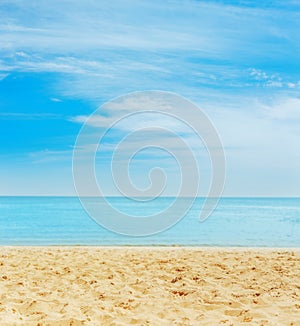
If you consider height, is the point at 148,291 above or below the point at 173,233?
above

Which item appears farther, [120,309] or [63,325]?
[120,309]

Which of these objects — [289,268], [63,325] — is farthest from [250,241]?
[63,325]

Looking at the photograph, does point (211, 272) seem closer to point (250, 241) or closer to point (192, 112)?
point (192, 112)

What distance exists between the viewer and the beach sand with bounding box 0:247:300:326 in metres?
5.88

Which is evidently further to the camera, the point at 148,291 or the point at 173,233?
the point at 173,233

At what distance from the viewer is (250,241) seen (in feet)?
75.0

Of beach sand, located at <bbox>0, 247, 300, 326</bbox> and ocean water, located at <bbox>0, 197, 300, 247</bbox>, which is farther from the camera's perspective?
ocean water, located at <bbox>0, 197, 300, 247</bbox>

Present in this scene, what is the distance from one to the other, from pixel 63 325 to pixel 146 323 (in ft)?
3.49

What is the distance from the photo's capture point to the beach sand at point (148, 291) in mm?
5875

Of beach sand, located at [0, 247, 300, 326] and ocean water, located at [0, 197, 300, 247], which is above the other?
beach sand, located at [0, 247, 300, 326]

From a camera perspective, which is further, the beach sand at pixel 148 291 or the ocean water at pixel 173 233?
the ocean water at pixel 173 233

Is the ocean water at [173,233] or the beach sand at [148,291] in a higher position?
the beach sand at [148,291]

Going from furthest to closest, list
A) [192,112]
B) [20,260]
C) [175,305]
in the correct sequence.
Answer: [192,112]
[20,260]
[175,305]

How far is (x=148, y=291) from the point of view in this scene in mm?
7285
